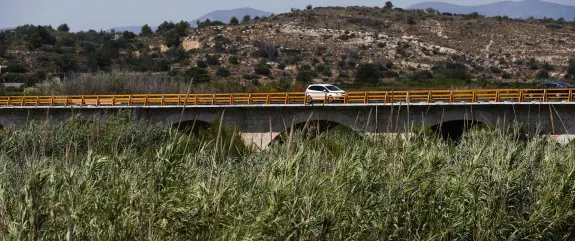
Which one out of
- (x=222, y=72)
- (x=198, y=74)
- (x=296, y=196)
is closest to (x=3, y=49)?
(x=222, y=72)

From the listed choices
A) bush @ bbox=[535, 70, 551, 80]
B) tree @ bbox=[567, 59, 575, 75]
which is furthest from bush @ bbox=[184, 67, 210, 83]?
tree @ bbox=[567, 59, 575, 75]

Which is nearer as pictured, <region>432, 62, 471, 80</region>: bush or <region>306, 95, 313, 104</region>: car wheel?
<region>306, 95, 313, 104</region>: car wheel

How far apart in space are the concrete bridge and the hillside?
3474cm

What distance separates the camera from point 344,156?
17625 mm

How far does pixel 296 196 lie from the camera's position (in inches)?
588

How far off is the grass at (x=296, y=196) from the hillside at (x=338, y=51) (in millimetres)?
67342

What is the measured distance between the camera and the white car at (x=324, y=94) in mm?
45656

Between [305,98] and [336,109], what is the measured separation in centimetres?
176

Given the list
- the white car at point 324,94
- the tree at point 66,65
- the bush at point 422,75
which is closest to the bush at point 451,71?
the bush at point 422,75

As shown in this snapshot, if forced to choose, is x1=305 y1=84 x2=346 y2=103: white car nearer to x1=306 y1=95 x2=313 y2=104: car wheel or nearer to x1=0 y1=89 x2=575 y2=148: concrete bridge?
x1=306 y1=95 x2=313 y2=104: car wheel

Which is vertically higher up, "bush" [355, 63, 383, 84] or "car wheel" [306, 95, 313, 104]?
"car wheel" [306, 95, 313, 104]

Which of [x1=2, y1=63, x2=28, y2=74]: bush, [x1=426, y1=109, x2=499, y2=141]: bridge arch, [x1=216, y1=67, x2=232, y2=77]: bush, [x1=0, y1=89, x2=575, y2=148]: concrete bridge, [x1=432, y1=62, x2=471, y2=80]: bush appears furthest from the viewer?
[x1=2, y1=63, x2=28, y2=74]: bush

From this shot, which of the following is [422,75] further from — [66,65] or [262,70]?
[66,65]

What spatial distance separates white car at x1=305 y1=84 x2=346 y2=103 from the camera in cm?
4566
